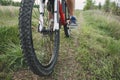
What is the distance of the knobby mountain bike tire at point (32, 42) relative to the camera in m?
2.28

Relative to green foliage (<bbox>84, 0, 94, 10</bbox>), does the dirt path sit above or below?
above

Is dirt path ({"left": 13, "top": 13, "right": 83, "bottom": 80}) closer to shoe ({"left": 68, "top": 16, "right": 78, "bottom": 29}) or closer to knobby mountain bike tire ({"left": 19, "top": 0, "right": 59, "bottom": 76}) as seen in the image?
knobby mountain bike tire ({"left": 19, "top": 0, "right": 59, "bottom": 76})

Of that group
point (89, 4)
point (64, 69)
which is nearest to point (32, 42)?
point (64, 69)

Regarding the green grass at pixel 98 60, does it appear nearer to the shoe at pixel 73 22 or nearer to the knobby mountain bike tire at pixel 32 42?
the shoe at pixel 73 22

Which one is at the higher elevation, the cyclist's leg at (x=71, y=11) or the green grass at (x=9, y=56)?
the cyclist's leg at (x=71, y=11)

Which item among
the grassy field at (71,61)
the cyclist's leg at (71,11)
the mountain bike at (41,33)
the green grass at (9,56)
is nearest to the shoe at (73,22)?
the cyclist's leg at (71,11)

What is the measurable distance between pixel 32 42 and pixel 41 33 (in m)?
0.64

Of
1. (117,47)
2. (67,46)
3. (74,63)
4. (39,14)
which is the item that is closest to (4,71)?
(39,14)

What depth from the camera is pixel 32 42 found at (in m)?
2.32

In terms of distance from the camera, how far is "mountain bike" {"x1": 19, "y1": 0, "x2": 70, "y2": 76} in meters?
2.28

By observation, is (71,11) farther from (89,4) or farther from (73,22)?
(89,4)

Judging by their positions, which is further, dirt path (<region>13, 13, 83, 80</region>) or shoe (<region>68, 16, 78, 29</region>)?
shoe (<region>68, 16, 78, 29</region>)

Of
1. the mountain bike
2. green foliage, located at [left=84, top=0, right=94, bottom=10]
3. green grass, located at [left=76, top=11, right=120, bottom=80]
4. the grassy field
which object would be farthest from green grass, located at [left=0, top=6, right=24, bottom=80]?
green foliage, located at [left=84, top=0, right=94, bottom=10]

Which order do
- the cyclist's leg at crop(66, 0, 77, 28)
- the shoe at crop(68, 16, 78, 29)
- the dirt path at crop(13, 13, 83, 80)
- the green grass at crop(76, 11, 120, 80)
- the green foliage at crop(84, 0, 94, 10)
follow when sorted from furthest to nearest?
the green foliage at crop(84, 0, 94, 10) < the shoe at crop(68, 16, 78, 29) < the cyclist's leg at crop(66, 0, 77, 28) < the green grass at crop(76, 11, 120, 80) < the dirt path at crop(13, 13, 83, 80)
